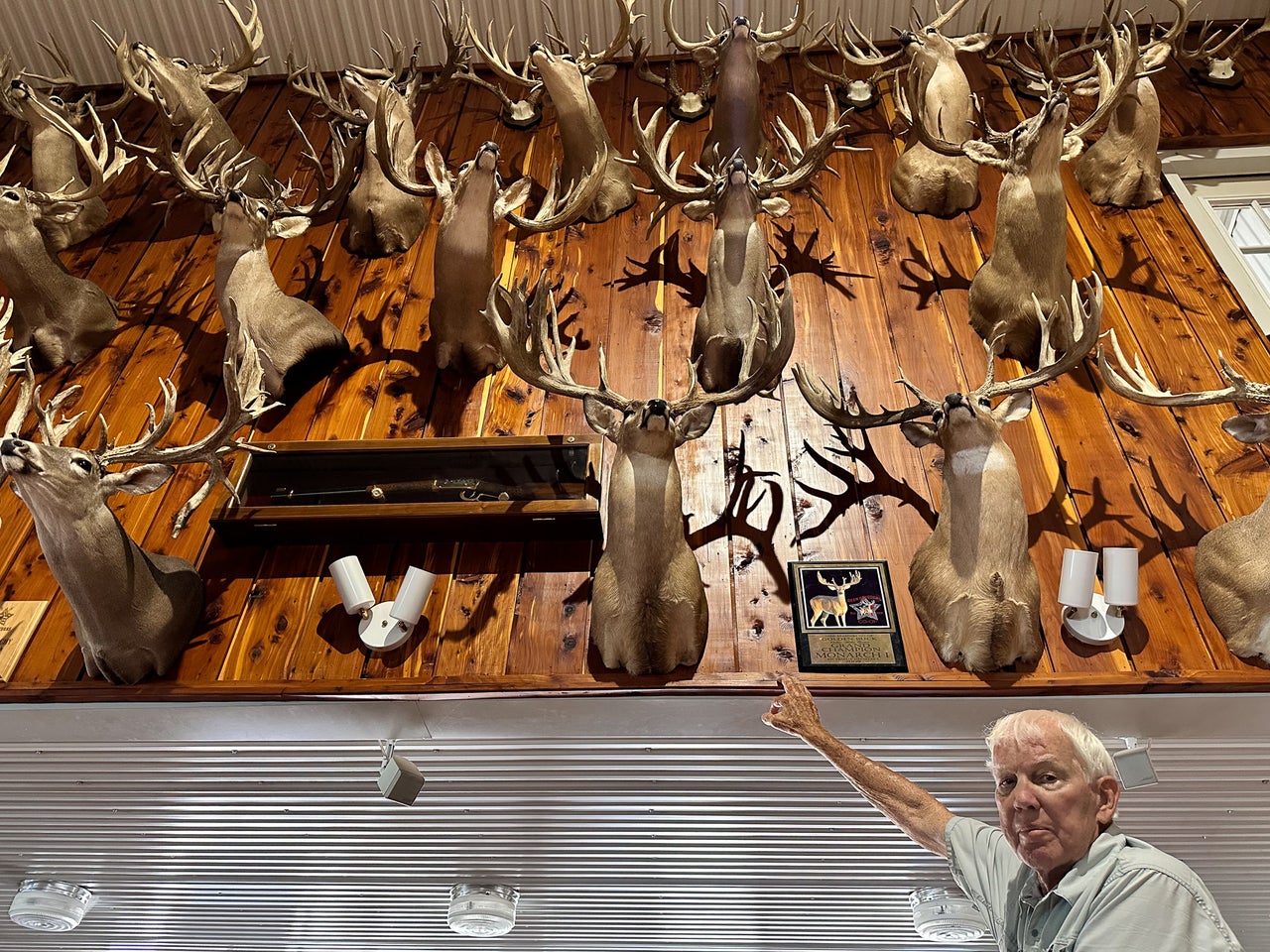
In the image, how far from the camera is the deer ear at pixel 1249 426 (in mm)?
3127

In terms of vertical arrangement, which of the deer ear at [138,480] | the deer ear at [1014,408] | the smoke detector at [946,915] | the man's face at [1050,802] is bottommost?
the man's face at [1050,802]

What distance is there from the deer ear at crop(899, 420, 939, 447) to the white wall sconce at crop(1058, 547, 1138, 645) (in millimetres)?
517

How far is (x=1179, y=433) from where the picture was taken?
3.70 m

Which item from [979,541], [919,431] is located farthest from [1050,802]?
[919,431]

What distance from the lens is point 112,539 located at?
3.02 metres

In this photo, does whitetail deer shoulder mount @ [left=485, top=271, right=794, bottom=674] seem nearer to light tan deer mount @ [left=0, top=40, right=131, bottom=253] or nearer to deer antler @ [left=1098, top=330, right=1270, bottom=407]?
deer antler @ [left=1098, top=330, right=1270, bottom=407]

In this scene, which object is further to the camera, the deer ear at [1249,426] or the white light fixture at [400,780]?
the deer ear at [1249,426]

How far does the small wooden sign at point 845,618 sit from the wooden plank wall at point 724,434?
6 centimetres

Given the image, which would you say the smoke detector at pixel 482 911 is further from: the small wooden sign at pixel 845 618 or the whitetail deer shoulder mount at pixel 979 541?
the whitetail deer shoulder mount at pixel 979 541

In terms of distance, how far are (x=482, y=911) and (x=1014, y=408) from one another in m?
2.64

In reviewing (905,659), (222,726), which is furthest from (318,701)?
(905,659)

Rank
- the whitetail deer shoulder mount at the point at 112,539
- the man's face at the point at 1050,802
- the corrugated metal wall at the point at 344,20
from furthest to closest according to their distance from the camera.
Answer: the corrugated metal wall at the point at 344,20 < the whitetail deer shoulder mount at the point at 112,539 < the man's face at the point at 1050,802

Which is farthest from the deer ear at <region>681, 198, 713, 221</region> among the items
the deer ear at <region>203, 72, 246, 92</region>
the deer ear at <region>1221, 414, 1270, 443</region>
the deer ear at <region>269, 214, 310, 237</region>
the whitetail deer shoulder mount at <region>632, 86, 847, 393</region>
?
the deer ear at <region>203, 72, 246, 92</region>

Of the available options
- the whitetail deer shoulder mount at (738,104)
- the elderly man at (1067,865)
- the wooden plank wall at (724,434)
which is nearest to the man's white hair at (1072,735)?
the elderly man at (1067,865)
